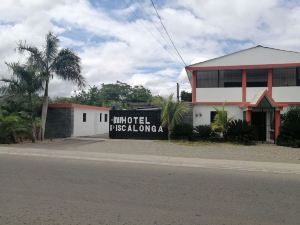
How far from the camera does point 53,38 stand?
949 inches

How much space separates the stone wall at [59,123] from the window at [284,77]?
46.9 feet

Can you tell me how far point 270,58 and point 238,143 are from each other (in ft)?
23.3

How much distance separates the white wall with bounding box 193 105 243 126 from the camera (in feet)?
85.9

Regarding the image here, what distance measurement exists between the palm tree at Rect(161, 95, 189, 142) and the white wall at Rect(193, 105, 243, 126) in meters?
2.26

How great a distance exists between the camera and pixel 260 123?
81.6 ft

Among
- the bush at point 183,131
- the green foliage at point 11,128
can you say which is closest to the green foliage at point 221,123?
the bush at point 183,131

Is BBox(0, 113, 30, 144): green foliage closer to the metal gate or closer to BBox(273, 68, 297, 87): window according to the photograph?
the metal gate

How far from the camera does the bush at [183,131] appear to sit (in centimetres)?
2381

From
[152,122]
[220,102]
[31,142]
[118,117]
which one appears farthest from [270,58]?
[31,142]

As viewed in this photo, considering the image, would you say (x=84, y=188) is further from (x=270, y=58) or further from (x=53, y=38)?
(x=270, y=58)

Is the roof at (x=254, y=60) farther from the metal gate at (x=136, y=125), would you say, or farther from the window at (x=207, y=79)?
the metal gate at (x=136, y=125)

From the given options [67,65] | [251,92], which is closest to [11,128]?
[67,65]

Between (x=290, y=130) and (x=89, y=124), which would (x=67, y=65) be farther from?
(x=290, y=130)

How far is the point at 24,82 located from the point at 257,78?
50.9ft
